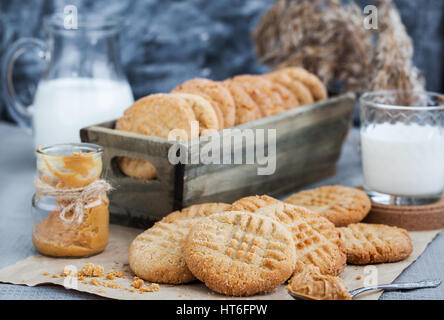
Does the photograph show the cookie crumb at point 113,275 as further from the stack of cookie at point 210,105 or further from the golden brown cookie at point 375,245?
the golden brown cookie at point 375,245

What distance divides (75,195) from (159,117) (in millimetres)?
353

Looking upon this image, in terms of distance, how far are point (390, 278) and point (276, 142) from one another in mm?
647

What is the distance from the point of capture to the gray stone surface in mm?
1308

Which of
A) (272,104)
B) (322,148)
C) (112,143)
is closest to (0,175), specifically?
(112,143)

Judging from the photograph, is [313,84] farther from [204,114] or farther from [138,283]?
[138,283]

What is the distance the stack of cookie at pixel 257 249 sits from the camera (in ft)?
4.08

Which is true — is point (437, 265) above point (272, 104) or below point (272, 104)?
below

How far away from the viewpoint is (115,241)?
5.25ft

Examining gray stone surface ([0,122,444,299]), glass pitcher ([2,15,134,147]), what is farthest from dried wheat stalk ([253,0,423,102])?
glass pitcher ([2,15,134,147])

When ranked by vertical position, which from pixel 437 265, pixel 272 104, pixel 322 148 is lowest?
pixel 437 265

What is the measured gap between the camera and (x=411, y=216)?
171cm
